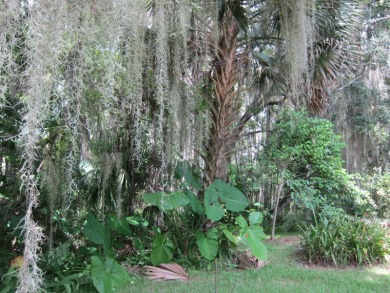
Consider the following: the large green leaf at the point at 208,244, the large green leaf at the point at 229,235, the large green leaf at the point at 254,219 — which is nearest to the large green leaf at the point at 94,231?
the large green leaf at the point at 208,244

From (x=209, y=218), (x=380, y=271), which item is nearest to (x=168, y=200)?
(x=209, y=218)

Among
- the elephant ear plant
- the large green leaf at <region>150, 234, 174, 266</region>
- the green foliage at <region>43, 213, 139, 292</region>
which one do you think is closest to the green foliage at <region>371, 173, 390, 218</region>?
the elephant ear plant

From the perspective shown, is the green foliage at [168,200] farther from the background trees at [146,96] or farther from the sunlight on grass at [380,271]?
the sunlight on grass at [380,271]

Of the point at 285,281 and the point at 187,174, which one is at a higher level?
the point at 187,174

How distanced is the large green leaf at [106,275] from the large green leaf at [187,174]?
151 cm

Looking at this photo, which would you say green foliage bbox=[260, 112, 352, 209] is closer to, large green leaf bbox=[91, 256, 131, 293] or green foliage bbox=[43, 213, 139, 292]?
green foliage bbox=[43, 213, 139, 292]

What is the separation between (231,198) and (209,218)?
445mm

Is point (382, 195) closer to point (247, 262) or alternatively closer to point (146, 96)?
point (247, 262)

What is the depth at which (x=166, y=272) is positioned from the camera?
12.6 feet

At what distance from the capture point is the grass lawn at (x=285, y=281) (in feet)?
11.2

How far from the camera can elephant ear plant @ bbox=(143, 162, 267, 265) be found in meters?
3.63

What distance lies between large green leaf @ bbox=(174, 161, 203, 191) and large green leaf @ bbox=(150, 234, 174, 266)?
0.81 m

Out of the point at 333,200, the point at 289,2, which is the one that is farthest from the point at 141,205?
the point at 333,200

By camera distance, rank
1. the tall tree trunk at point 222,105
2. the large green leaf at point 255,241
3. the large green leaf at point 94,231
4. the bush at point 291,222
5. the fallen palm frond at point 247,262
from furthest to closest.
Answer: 1. the bush at point 291,222
2. the tall tree trunk at point 222,105
3. the fallen palm frond at point 247,262
4. the large green leaf at point 94,231
5. the large green leaf at point 255,241
